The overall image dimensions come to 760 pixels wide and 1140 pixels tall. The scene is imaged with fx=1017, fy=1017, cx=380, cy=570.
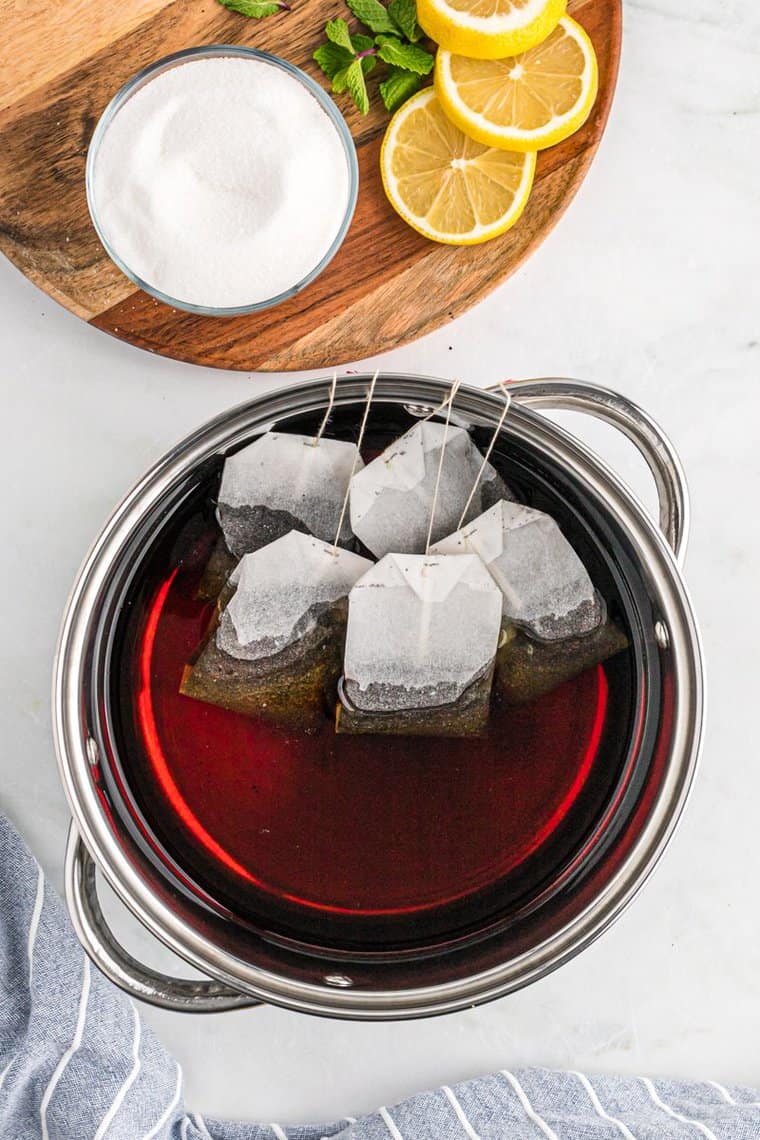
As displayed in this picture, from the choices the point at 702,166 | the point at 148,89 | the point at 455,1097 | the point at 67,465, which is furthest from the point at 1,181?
the point at 455,1097

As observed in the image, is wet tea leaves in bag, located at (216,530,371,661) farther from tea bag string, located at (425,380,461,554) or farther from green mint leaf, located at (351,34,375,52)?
green mint leaf, located at (351,34,375,52)

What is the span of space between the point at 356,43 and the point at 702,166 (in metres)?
0.40

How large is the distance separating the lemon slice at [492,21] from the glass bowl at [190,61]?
0.13 meters

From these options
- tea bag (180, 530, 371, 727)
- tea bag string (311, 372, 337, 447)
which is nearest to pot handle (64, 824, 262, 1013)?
tea bag (180, 530, 371, 727)

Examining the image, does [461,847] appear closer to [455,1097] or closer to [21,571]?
[455,1097]

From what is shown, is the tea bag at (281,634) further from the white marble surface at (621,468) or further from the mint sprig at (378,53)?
the mint sprig at (378,53)

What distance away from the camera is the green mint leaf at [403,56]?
38.7 inches

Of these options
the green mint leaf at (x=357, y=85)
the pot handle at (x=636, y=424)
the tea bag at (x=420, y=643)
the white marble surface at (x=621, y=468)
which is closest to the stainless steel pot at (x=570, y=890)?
the pot handle at (x=636, y=424)

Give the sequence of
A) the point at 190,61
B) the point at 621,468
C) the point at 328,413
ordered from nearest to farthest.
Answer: the point at 328,413, the point at 190,61, the point at 621,468

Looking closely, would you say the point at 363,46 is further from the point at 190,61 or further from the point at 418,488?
the point at 418,488

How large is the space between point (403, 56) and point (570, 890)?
2.62 feet

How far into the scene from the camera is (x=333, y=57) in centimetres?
100

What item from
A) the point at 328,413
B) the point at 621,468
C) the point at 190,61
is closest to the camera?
the point at 328,413

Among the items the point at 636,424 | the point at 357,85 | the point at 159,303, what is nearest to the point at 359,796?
the point at 636,424
